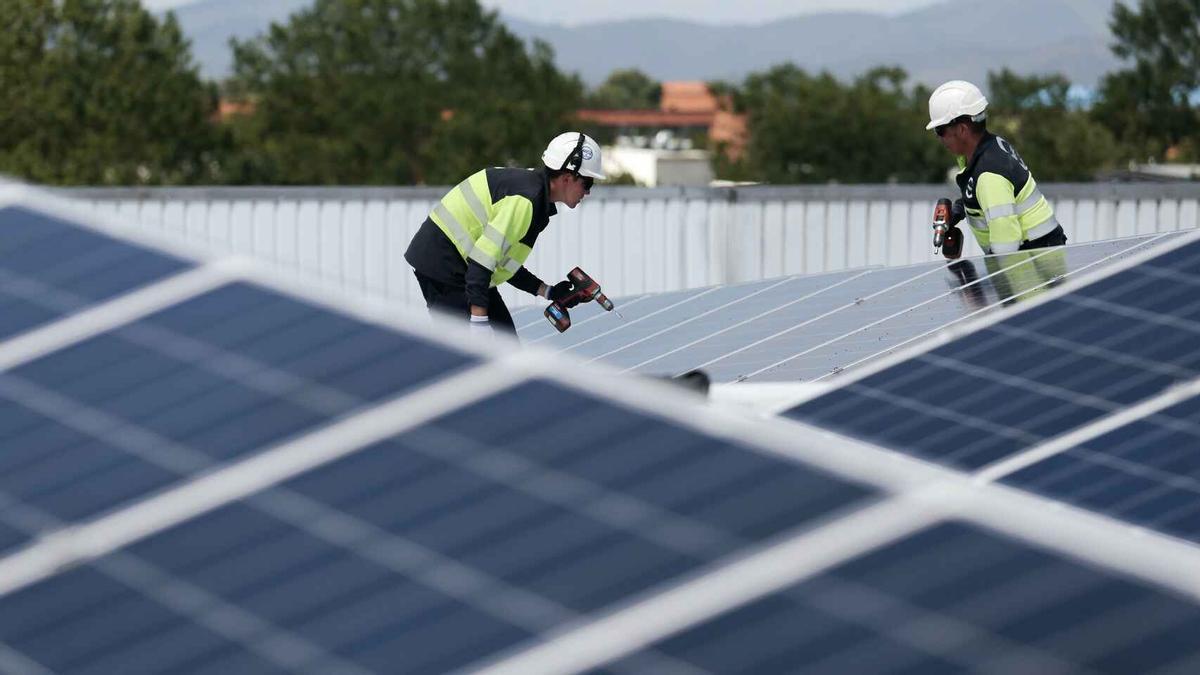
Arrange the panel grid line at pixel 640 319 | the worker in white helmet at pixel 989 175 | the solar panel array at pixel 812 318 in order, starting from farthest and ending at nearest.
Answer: the panel grid line at pixel 640 319 → the worker in white helmet at pixel 989 175 → the solar panel array at pixel 812 318

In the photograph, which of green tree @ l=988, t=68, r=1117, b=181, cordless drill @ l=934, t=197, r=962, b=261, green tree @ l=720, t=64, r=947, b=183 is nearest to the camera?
cordless drill @ l=934, t=197, r=962, b=261

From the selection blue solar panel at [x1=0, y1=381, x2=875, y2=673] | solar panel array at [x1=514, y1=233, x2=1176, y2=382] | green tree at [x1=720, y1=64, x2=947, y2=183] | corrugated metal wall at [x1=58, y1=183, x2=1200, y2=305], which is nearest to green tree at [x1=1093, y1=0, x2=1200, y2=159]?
green tree at [x1=720, y1=64, x2=947, y2=183]

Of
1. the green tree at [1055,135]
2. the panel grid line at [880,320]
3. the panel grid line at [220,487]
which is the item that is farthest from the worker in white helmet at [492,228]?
the green tree at [1055,135]

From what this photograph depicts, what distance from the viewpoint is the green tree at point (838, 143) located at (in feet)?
362

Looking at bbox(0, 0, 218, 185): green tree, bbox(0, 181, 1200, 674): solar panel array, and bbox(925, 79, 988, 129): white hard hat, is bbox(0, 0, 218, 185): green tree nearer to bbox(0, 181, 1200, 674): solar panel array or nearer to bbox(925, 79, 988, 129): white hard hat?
bbox(925, 79, 988, 129): white hard hat

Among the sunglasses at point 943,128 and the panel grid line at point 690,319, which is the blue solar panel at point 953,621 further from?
the sunglasses at point 943,128

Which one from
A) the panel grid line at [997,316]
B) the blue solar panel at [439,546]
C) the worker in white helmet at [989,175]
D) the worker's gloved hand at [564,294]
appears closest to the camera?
the blue solar panel at [439,546]

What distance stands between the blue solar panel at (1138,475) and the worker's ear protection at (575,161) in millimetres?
4127

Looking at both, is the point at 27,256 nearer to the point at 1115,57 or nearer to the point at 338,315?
the point at 338,315

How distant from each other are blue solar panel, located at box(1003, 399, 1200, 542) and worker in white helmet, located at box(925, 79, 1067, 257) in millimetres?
3831

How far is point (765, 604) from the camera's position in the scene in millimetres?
3215

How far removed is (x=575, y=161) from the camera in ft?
33.2

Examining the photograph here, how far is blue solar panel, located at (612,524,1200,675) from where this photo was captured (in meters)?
3.07

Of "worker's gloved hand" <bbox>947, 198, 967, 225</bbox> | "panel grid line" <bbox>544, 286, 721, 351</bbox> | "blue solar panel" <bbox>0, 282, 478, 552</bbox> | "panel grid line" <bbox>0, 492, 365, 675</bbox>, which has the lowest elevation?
"panel grid line" <bbox>544, 286, 721, 351</bbox>
